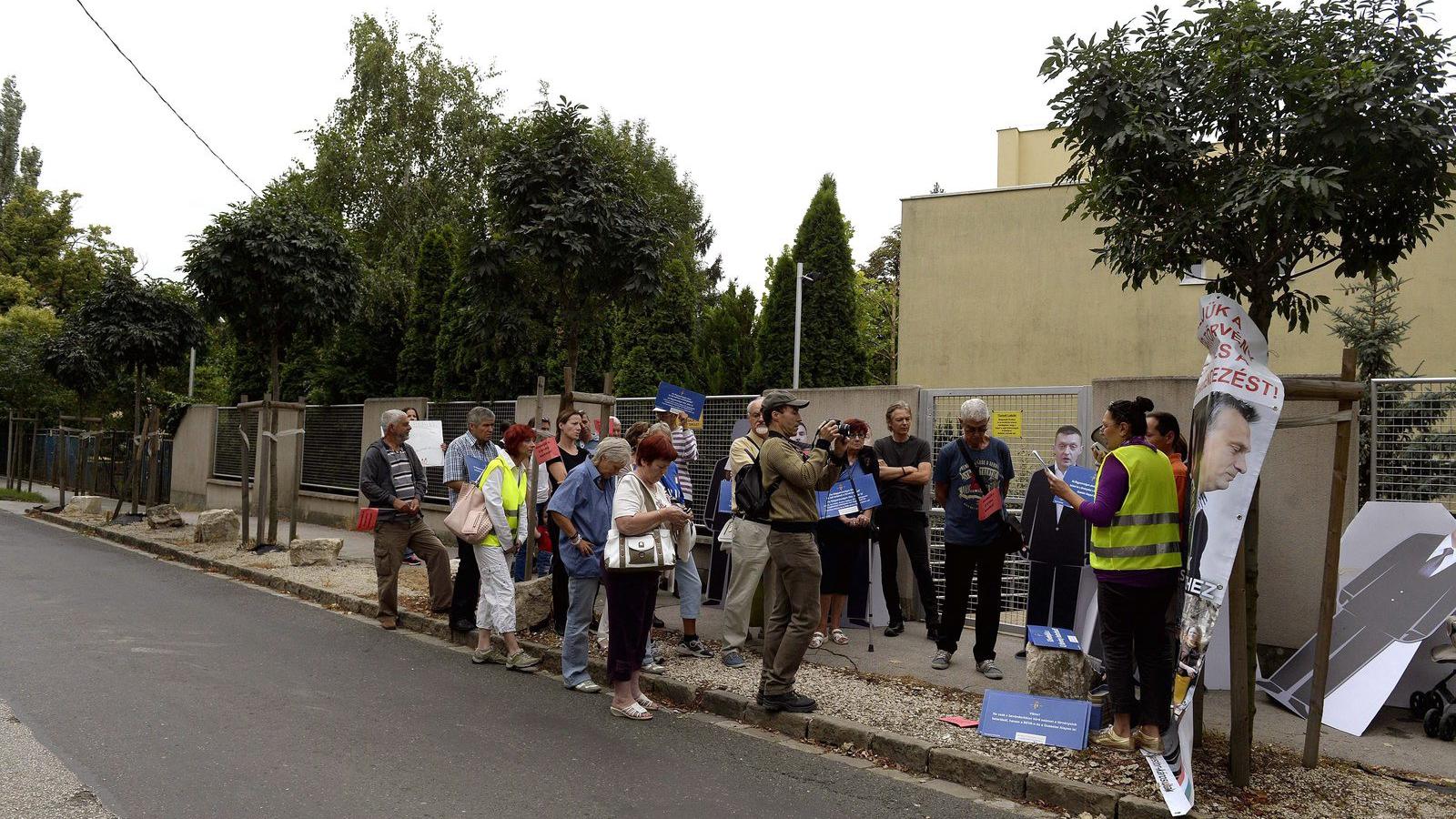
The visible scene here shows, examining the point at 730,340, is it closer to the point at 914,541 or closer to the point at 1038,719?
the point at 914,541

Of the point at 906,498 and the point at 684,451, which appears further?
the point at 684,451

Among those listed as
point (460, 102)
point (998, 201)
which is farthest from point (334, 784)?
point (460, 102)

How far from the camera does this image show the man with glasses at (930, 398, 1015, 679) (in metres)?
7.20

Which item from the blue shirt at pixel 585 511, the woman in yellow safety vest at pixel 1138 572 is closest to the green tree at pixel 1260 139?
the woman in yellow safety vest at pixel 1138 572

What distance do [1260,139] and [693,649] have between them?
535 cm

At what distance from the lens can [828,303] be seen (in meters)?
24.8

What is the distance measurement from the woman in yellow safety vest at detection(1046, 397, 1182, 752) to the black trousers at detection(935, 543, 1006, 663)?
1.76 meters

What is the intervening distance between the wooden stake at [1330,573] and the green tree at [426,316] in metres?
19.1

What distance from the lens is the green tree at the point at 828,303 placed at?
80.8ft

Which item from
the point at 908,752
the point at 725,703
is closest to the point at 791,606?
the point at 725,703

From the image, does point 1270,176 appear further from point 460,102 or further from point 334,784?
point 460,102

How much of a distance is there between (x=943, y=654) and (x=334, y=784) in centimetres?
447

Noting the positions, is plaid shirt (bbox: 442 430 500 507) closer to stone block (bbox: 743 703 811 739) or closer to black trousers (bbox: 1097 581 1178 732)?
stone block (bbox: 743 703 811 739)

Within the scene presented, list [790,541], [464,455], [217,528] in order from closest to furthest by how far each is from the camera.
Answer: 1. [790,541]
2. [464,455]
3. [217,528]
